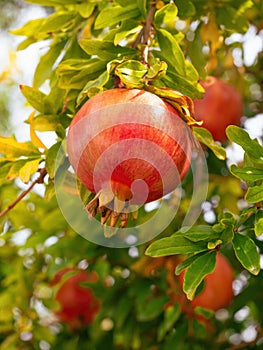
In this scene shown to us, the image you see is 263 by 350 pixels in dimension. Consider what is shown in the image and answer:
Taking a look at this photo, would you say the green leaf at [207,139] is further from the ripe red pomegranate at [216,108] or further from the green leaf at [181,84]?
the ripe red pomegranate at [216,108]

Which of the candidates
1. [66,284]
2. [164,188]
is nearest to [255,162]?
[164,188]

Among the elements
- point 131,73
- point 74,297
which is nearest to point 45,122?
point 131,73

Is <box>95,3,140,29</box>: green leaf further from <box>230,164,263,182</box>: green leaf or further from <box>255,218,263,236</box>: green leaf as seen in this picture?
<box>255,218,263,236</box>: green leaf

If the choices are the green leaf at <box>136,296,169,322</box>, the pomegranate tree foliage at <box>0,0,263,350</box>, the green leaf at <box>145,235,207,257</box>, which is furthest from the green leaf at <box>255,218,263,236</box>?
the green leaf at <box>136,296,169,322</box>

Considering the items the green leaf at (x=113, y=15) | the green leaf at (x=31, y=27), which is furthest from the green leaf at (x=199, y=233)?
the green leaf at (x=31, y=27)

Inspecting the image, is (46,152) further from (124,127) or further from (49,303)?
(49,303)

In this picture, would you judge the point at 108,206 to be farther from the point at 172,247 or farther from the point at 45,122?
the point at 45,122
